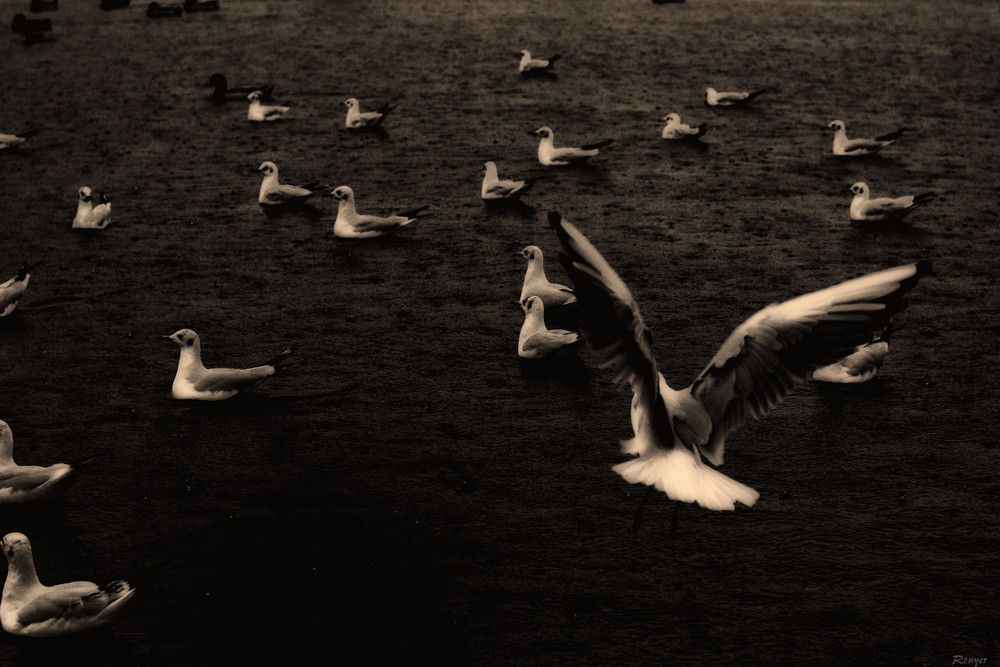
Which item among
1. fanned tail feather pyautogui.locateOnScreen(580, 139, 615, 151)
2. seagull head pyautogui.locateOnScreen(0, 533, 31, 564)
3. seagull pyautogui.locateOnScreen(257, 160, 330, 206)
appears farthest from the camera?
fanned tail feather pyautogui.locateOnScreen(580, 139, 615, 151)

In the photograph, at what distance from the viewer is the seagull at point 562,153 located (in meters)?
17.9

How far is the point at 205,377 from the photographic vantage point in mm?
10344

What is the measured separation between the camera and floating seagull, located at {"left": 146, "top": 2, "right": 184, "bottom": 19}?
33.4m

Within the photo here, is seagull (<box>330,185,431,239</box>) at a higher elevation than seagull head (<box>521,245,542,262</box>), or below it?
below

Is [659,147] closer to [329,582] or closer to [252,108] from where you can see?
[252,108]

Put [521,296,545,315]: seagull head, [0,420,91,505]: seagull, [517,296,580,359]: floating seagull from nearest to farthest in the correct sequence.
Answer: [0,420,91,505]: seagull → [517,296,580,359]: floating seagull → [521,296,545,315]: seagull head

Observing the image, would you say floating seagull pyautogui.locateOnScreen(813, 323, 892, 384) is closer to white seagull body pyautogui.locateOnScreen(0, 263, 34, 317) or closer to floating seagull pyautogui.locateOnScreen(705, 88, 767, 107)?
white seagull body pyautogui.locateOnScreen(0, 263, 34, 317)

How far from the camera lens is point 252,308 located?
41.2 feet

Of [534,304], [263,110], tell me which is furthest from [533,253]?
[263,110]

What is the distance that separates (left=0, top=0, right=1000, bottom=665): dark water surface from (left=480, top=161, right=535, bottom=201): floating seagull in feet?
0.85

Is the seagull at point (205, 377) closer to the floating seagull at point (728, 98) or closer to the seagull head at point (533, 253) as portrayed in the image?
the seagull head at point (533, 253)

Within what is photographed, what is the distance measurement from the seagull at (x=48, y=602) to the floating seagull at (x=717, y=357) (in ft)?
11.2

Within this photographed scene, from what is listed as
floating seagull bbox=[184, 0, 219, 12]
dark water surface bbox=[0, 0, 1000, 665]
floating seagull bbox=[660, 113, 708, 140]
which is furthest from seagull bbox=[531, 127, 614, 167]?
floating seagull bbox=[184, 0, 219, 12]

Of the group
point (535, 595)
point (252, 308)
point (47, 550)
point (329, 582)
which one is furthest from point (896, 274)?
point (252, 308)
